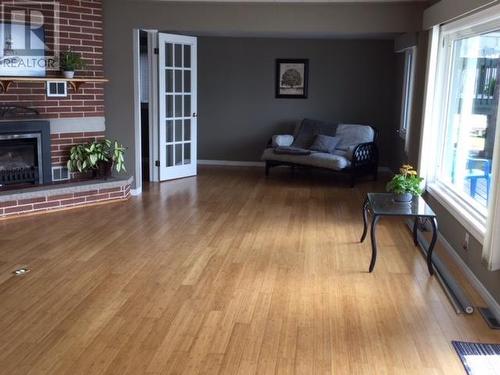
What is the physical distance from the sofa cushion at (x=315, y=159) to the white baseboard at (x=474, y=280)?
255 cm

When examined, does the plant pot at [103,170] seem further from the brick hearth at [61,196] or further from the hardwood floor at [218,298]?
the hardwood floor at [218,298]

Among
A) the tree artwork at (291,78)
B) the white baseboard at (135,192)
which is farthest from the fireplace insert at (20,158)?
the tree artwork at (291,78)

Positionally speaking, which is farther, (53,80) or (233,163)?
(233,163)

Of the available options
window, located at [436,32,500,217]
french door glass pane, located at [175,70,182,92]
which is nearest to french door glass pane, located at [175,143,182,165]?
french door glass pane, located at [175,70,182,92]

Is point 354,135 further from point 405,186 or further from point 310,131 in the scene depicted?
point 405,186

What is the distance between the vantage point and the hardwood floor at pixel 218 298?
9.04 feet

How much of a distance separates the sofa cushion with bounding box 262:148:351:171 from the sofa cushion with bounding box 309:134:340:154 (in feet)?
0.61

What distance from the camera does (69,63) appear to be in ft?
18.7

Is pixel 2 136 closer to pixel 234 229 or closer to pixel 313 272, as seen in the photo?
pixel 234 229

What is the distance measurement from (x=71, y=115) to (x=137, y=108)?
74 cm

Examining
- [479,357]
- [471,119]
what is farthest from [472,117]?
[479,357]

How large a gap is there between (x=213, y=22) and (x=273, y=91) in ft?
8.79

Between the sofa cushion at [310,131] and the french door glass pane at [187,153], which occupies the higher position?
the sofa cushion at [310,131]

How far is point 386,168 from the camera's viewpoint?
338 inches
